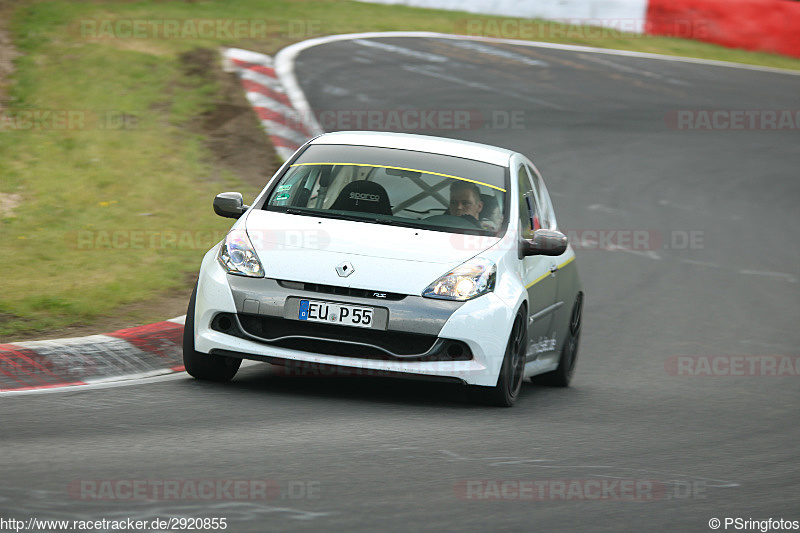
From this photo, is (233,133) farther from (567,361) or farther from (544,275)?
(544,275)

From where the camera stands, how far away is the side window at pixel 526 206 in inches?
315

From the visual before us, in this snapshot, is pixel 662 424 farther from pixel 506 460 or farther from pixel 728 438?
pixel 506 460

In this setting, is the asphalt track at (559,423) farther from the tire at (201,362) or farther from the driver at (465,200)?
the driver at (465,200)

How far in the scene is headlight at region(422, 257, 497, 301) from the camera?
22.7ft

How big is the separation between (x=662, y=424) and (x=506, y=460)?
1.97 metres

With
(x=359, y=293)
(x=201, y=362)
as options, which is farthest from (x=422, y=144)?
(x=201, y=362)

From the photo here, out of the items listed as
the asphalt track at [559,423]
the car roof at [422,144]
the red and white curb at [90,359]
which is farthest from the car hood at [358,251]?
the red and white curb at [90,359]

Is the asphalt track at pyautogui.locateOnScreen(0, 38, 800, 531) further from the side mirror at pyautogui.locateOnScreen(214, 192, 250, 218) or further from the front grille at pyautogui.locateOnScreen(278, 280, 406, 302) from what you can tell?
the side mirror at pyautogui.locateOnScreen(214, 192, 250, 218)

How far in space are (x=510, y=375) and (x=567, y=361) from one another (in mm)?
1890

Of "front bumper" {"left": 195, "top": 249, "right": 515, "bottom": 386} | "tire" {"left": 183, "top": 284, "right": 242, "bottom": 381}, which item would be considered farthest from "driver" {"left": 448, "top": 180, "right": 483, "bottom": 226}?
"tire" {"left": 183, "top": 284, "right": 242, "bottom": 381}

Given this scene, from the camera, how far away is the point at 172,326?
841cm

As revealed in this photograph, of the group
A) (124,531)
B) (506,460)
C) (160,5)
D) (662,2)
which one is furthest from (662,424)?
(662,2)

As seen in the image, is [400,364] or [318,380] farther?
[318,380]

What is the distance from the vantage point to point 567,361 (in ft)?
29.9
